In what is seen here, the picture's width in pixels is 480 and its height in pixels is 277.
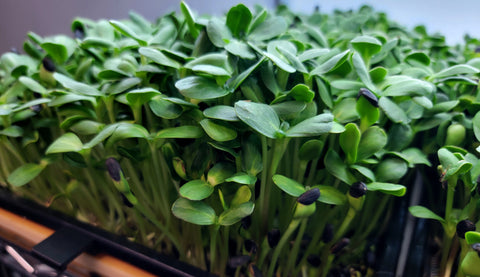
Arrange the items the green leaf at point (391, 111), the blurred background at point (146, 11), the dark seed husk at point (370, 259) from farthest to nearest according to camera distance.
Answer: the blurred background at point (146, 11)
the dark seed husk at point (370, 259)
the green leaf at point (391, 111)

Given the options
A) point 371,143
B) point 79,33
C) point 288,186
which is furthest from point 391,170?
point 79,33

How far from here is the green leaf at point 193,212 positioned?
1.34ft

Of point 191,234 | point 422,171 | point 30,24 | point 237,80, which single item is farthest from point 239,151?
point 30,24

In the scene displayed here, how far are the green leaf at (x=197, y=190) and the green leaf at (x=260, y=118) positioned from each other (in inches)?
4.0

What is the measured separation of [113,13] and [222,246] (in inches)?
54.0

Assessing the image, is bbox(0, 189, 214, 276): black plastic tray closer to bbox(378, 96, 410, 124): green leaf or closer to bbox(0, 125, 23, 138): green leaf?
bbox(0, 125, 23, 138): green leaf

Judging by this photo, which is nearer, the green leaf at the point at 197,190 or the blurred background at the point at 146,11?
the green leaf at the point at 197,190

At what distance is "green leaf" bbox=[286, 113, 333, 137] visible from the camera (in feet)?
1.24

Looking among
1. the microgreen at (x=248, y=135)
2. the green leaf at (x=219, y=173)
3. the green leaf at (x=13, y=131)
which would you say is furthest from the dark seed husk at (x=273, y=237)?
the green leaf at (x=13, y=131)

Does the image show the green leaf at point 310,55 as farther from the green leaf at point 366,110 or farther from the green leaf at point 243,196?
the green leaf at point 243,196

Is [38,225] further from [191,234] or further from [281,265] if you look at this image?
[281,265]

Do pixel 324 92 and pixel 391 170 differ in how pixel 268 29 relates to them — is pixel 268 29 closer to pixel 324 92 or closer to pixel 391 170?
pixel 324 92

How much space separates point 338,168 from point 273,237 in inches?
5.3

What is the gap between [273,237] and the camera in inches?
18.7
